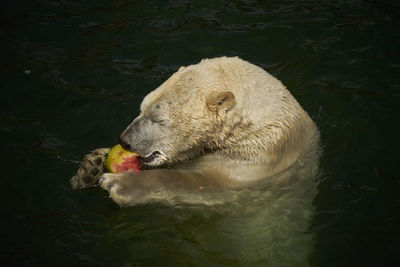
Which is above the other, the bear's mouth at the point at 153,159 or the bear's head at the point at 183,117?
the bear's head at the point at 183,117

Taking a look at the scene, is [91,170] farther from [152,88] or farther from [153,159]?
[152,88]

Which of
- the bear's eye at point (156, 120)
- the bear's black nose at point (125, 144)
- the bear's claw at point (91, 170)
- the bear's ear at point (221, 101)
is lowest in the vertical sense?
the bear's claw at point (91, 170)

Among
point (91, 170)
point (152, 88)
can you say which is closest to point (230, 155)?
point (91, 170)

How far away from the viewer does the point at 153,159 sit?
477cm

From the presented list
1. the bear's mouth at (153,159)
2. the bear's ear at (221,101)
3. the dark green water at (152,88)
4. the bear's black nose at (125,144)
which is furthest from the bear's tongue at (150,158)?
the bear's ear at (221,101)

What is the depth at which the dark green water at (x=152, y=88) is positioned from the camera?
4.39 m

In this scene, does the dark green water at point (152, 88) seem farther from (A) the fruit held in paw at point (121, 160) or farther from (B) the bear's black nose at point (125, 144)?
(B) the bear's black nose at point (125, 144)

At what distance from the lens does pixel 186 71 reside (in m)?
4.69

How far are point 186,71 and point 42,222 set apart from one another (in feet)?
6.53

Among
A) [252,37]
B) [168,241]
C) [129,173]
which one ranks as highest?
[252,37]

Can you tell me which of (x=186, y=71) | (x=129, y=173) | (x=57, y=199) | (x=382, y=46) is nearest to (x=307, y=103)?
(x=382, y=46)

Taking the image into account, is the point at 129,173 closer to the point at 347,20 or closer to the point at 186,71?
the point at 186,71

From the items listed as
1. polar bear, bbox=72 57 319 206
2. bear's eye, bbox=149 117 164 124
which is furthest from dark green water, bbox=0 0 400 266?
bear's eye, bbox=149 117 164 124

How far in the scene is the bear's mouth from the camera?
4.74 meters
